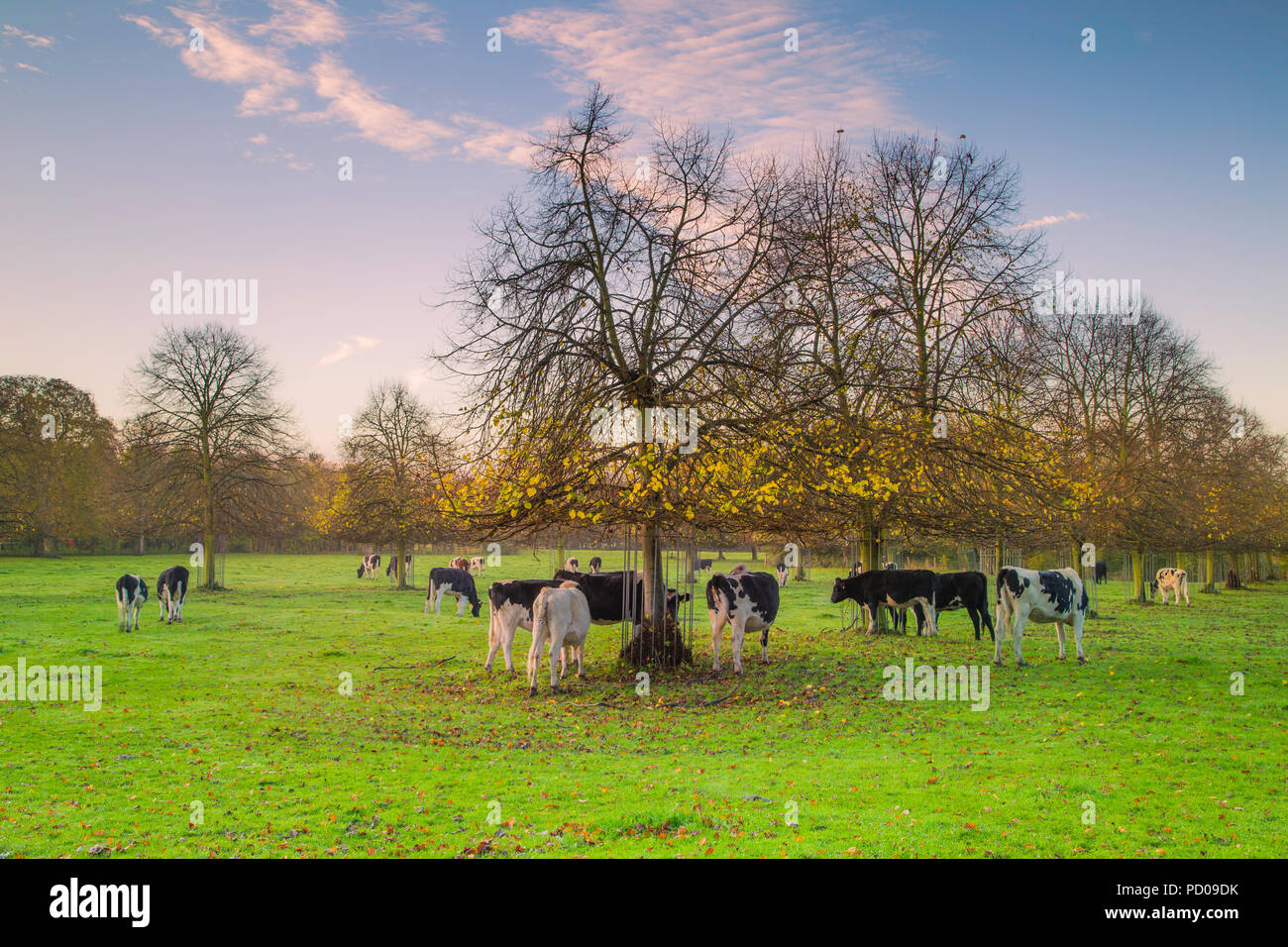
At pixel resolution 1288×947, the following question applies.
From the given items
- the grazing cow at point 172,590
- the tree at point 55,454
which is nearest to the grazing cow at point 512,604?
the grazing cow at point 172,590

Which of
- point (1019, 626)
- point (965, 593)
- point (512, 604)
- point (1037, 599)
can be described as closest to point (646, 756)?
point (512, 604)

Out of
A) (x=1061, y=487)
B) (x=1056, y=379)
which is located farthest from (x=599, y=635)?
(x=1056, y=379)

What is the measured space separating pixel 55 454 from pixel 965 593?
60147 millimetres

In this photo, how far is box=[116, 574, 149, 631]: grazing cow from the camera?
74.9ft

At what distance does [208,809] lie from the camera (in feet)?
26.2

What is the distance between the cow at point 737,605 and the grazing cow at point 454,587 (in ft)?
53.3

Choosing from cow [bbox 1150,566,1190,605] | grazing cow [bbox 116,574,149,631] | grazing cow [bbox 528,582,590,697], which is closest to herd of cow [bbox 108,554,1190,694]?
grazing cow [bbox 528,582,590,697]

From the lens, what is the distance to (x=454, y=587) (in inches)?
1203

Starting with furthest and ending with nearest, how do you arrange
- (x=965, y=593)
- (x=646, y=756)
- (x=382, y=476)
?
(x=382, y=476) → (x=965, y=593) → (x=646, y=756)

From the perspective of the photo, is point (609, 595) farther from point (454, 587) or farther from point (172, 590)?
point (172, 590)

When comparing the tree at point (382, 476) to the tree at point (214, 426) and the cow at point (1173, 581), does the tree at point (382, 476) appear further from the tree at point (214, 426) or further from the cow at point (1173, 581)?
the cow at point (1173, 581)

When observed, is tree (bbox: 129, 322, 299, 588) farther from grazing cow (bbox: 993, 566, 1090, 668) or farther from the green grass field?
grazing cow (bbox: 993, 566, 1090, 668)

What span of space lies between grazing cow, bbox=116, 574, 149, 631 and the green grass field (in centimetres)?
262
